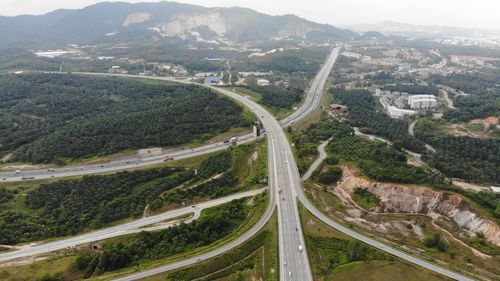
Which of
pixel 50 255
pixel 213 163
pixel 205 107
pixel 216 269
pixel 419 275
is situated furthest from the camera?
pixel 205 107

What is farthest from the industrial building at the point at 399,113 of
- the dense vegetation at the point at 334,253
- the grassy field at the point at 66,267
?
the grassy field at the point at 66,267

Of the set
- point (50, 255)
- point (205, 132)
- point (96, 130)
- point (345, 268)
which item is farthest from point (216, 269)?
point (96, 130)

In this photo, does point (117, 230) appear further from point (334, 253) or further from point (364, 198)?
point (364, 198)

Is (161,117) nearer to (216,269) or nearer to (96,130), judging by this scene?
(96,130)

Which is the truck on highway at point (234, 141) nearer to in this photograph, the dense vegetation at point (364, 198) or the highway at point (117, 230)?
the highway at point (117, 230)

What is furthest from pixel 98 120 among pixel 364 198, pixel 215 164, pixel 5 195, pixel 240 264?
pixel 364 198

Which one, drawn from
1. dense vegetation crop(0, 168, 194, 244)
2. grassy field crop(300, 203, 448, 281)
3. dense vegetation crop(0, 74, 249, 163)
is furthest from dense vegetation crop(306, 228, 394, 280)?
dense vegetation crop(0, 74, 249, 163)

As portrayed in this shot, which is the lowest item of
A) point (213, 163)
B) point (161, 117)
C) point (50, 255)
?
point (50, 255)
